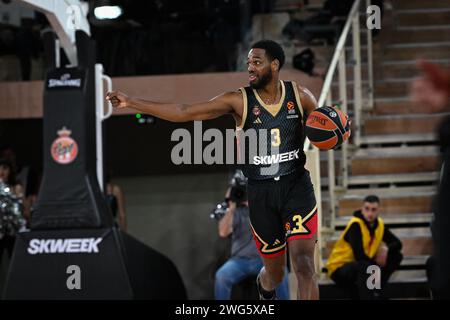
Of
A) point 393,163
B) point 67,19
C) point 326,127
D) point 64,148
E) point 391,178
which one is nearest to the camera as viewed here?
point 326,127

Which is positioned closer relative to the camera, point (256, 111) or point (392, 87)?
point (256, 111)

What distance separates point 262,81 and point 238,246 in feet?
10.8

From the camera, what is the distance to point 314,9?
1169cm

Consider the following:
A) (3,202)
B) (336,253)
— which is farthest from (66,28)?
(336,253)

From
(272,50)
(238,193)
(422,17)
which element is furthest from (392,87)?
(272,50)

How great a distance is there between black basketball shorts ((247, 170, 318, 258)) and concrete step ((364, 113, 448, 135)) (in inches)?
189

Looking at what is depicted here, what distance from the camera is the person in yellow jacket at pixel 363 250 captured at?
8508 millimetres

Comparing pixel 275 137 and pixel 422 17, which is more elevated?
pixel 422 17

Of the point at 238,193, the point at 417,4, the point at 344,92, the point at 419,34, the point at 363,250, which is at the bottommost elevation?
the point at 363,250

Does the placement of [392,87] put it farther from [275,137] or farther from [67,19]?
[275,137]

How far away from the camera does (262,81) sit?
221 inches

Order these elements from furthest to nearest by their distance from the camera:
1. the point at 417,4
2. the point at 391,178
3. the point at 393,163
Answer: the point at 417,4 → the point at 393,163 → the point at 391,178
